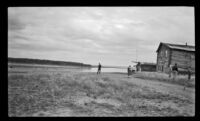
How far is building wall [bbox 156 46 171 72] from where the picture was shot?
3322 centimetres

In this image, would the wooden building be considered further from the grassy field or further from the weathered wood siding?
the grassy field

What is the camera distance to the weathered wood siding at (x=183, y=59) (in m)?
32.1

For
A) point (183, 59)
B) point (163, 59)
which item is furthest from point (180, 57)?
point (163, 59)

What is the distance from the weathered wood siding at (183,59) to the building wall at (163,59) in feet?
3.43

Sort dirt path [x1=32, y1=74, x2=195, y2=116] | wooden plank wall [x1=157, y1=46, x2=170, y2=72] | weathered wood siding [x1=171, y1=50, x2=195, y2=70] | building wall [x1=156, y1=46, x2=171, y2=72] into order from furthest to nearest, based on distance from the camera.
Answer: wooden plank wall [x1=157, y1=46, x2=170, y2=72] < building wall [x1=156, y1=46, x2=171, y2=72] < weathered wood siding [x1=171, y1=50, x2=195, y2=70] < dirt path [x1=32, y1=74, x2=195, y2=116]

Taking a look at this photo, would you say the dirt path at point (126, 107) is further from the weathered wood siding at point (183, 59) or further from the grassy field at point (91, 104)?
the weathered wood siding at point (183, 59)

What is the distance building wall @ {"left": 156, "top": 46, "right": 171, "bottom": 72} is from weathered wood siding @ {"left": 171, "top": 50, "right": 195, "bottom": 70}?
1046 millimetres

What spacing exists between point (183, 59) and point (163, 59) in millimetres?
3909

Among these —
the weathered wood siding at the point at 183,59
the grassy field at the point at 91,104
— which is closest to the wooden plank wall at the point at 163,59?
the weathered wood siding at the point at 183,59

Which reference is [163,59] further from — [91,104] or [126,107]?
[91,104]

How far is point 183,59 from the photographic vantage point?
32.2 meters

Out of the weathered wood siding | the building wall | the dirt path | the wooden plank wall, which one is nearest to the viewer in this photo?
the dirt path

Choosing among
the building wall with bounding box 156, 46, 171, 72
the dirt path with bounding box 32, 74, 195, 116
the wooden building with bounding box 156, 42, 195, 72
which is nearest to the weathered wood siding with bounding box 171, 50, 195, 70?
the wooden building with bounding box 156, 42, 195, 72
